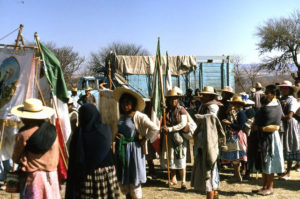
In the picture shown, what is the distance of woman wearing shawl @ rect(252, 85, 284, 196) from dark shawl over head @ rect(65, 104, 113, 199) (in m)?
3.33

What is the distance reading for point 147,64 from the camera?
15891mm

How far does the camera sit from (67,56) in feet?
136

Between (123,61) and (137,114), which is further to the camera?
(123,61)

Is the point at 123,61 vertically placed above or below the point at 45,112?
above

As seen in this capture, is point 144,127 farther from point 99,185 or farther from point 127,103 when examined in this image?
point 99,185

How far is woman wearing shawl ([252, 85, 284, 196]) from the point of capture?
593cm

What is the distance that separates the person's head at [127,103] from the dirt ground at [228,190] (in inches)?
80.7

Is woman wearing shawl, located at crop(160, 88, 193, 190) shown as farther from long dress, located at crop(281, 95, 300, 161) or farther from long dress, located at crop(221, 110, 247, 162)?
long dress, located at crop(281, 95, 300, 161)

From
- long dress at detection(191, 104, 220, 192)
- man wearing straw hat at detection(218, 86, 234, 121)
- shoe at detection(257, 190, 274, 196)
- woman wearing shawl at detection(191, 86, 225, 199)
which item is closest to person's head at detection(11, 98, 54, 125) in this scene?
woman wearing shawl at detection(191, 86, 225, 199)

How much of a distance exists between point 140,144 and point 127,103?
25.3 inches

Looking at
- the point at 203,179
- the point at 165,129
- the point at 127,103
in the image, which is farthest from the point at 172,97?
the point at 203,179

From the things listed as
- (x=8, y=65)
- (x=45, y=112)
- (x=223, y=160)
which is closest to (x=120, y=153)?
A: (x=45, y=112)

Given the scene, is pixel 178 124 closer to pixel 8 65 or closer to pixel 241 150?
pixel 241 150

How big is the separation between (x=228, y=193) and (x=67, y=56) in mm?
37627
